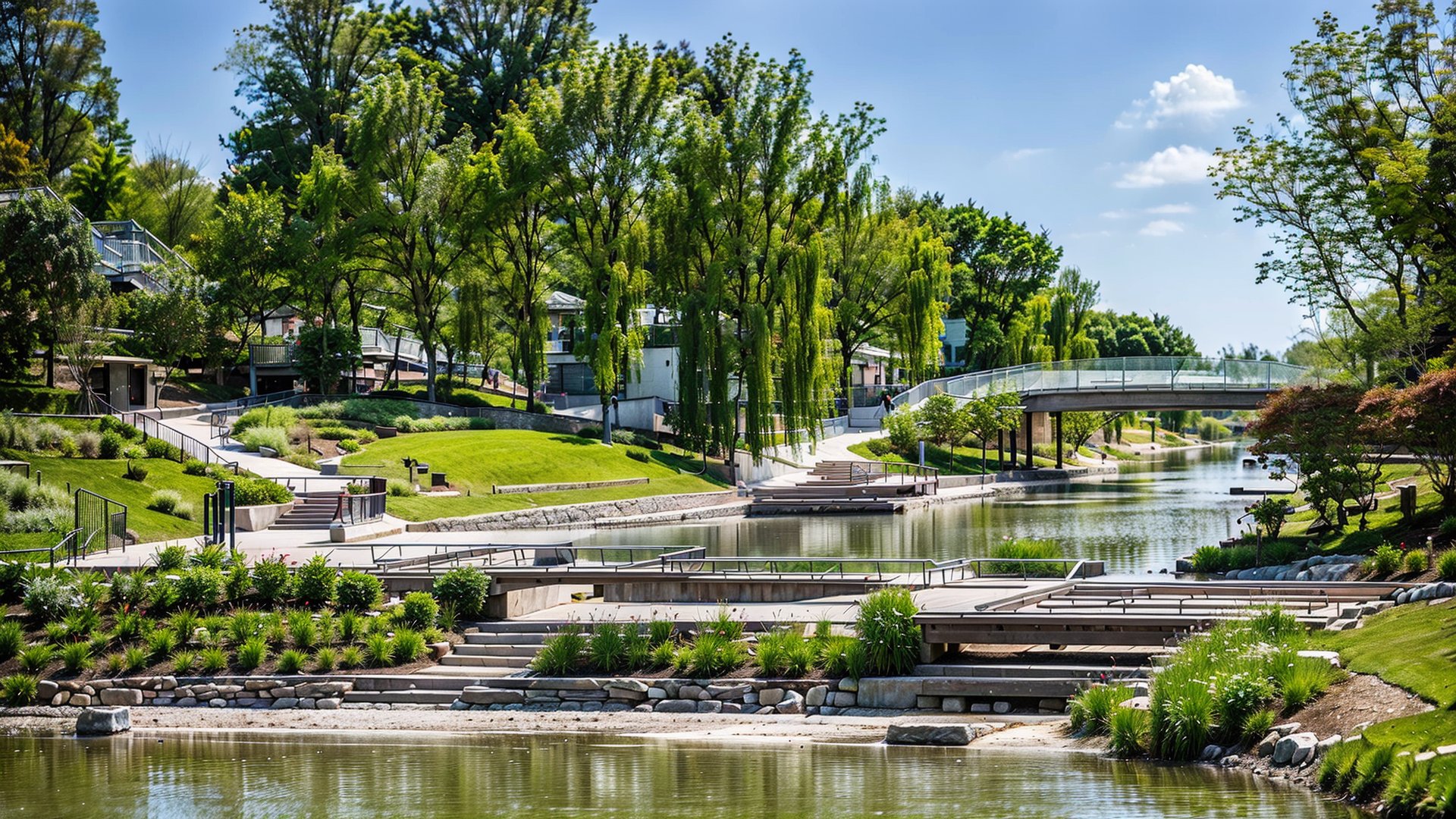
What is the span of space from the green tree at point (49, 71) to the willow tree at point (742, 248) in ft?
120

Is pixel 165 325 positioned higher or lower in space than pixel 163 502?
higher

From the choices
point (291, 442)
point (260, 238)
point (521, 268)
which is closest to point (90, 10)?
point (260, 238)

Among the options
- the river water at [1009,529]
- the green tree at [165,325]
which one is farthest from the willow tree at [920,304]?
the green tree at [165,325]

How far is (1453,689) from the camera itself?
12.8 metres

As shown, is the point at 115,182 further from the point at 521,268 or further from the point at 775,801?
the point at 775,801

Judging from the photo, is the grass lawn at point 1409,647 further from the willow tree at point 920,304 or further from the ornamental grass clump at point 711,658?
the willow tree at point 920,304

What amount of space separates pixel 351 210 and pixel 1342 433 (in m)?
47.2

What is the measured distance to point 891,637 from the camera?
18.3 metres

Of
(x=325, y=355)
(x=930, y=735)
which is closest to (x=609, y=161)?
(x=325, y=355)

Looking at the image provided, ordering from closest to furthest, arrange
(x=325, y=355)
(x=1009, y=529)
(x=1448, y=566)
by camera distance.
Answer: (x=1448, y=566) → (x=1009, y=529) → (x=325, y=355)

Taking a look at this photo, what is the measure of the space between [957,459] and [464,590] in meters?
60.1

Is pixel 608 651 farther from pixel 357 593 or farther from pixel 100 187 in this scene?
pixel 100 187

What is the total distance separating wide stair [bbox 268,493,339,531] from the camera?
38938 millimetres

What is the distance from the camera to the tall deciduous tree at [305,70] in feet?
255
